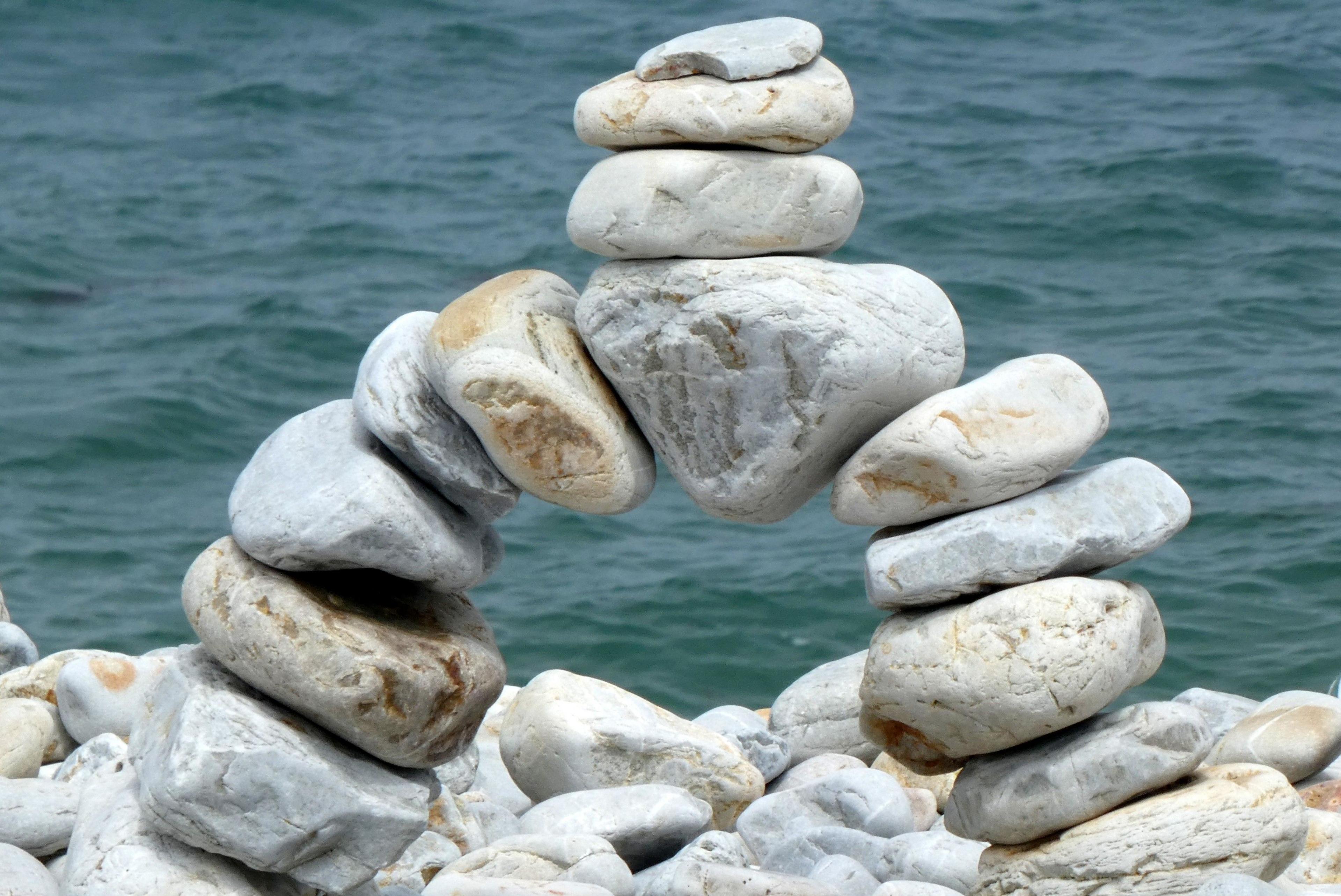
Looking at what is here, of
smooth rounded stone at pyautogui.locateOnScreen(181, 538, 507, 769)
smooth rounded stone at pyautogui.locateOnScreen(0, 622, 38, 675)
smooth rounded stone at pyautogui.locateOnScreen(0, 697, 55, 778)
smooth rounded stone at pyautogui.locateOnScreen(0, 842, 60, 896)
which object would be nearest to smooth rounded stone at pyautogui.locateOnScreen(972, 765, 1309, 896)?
smooth rounded stone at pyautogui.locateOnScreen(181, 538, 507, 769)

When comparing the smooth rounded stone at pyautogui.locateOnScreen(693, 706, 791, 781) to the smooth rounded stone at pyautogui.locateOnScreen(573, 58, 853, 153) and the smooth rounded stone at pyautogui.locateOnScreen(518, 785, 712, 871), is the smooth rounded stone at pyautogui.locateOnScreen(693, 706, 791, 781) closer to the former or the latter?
the smooth rounded stone at pyautogui.locateOnScreen(518, 785, 712, 871)

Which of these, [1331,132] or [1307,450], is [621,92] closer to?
[1307,450]

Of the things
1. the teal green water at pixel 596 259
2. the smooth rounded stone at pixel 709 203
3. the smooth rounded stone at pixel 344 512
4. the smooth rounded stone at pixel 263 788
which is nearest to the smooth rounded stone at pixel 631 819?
the smooth rounded stone at pixel 263 788

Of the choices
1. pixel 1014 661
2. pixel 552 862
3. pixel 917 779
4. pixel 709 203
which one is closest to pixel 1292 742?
pixel 917 779

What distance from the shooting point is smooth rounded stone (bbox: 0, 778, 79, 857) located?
160 inches

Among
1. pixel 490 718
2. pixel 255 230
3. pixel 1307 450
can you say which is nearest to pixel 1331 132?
pixel 1307 450

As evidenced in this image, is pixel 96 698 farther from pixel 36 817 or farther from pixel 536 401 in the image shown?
pixel 536 401

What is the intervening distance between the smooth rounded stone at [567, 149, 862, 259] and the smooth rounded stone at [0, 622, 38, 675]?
3386 mm

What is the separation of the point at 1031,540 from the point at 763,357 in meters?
0.69

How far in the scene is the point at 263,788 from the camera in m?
3.48

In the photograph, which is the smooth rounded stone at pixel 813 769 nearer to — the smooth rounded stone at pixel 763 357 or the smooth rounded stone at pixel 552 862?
the smooth rounded stone at pixel 552 862

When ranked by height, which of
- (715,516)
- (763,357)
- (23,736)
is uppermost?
(763,357)

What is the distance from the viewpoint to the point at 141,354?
10.4 metres

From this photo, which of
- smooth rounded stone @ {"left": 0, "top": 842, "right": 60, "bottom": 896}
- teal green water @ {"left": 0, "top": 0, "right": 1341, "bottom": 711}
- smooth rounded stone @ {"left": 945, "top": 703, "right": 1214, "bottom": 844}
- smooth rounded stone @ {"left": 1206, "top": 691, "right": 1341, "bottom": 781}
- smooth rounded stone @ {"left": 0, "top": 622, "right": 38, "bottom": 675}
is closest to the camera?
smooth rounded stone @ {"left": 945, "top": 703, "right": 1214, "bottom": 844}
